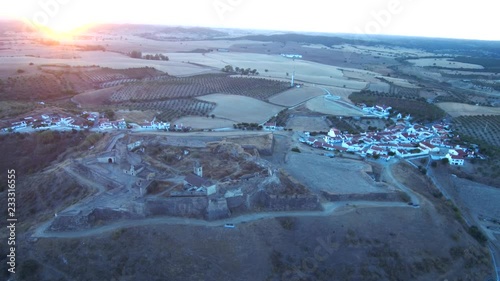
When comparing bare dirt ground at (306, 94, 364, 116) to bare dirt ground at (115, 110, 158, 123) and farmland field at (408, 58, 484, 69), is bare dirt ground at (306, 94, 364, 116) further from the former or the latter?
farmland field at (408, 58, 484, 69)

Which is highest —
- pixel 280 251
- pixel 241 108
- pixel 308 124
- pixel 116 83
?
pixel 116 83

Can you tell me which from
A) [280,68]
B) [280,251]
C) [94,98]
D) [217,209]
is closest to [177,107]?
[94,98]

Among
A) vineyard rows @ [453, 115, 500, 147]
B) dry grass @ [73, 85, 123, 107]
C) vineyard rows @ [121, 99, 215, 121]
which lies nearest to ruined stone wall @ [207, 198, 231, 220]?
vineyard rows @ [121, 99, 215, 121]

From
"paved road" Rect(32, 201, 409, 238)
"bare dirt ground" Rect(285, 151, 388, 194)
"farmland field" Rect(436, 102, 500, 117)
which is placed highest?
"farmland field" Rect(436, 102, 500, 117)

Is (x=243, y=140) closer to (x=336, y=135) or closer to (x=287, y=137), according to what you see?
(x=287, y=137)

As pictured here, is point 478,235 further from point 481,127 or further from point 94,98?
point 94,98

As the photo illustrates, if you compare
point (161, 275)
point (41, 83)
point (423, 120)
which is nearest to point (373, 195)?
point (161, 275)

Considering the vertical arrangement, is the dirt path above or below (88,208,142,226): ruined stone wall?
below
